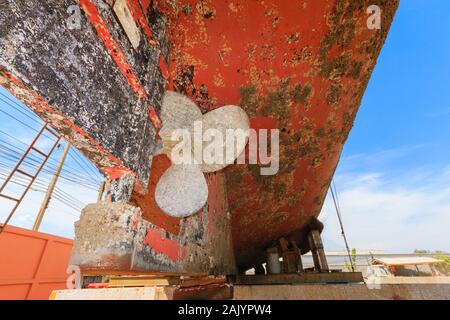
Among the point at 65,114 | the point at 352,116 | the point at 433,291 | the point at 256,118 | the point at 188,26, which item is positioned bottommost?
the point at 433,291

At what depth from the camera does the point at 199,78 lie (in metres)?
1.78

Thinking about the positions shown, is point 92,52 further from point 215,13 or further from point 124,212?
point 215,13

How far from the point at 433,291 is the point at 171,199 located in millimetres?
2237

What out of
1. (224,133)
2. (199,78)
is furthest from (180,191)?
(199,78)

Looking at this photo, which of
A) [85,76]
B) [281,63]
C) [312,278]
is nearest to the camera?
[85,76]

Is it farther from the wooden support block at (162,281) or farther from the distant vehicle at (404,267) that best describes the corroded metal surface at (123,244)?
the distant vehicle at (404,267)

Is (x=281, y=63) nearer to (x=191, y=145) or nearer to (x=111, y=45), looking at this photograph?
(x=191, y=145)

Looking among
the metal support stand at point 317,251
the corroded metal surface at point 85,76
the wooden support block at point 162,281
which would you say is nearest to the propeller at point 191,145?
the corroded metal surface at point 85,76

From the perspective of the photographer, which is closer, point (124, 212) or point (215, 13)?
point (124, 212)

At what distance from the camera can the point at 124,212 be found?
3.29 ft

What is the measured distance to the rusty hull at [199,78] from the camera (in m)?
0.82
